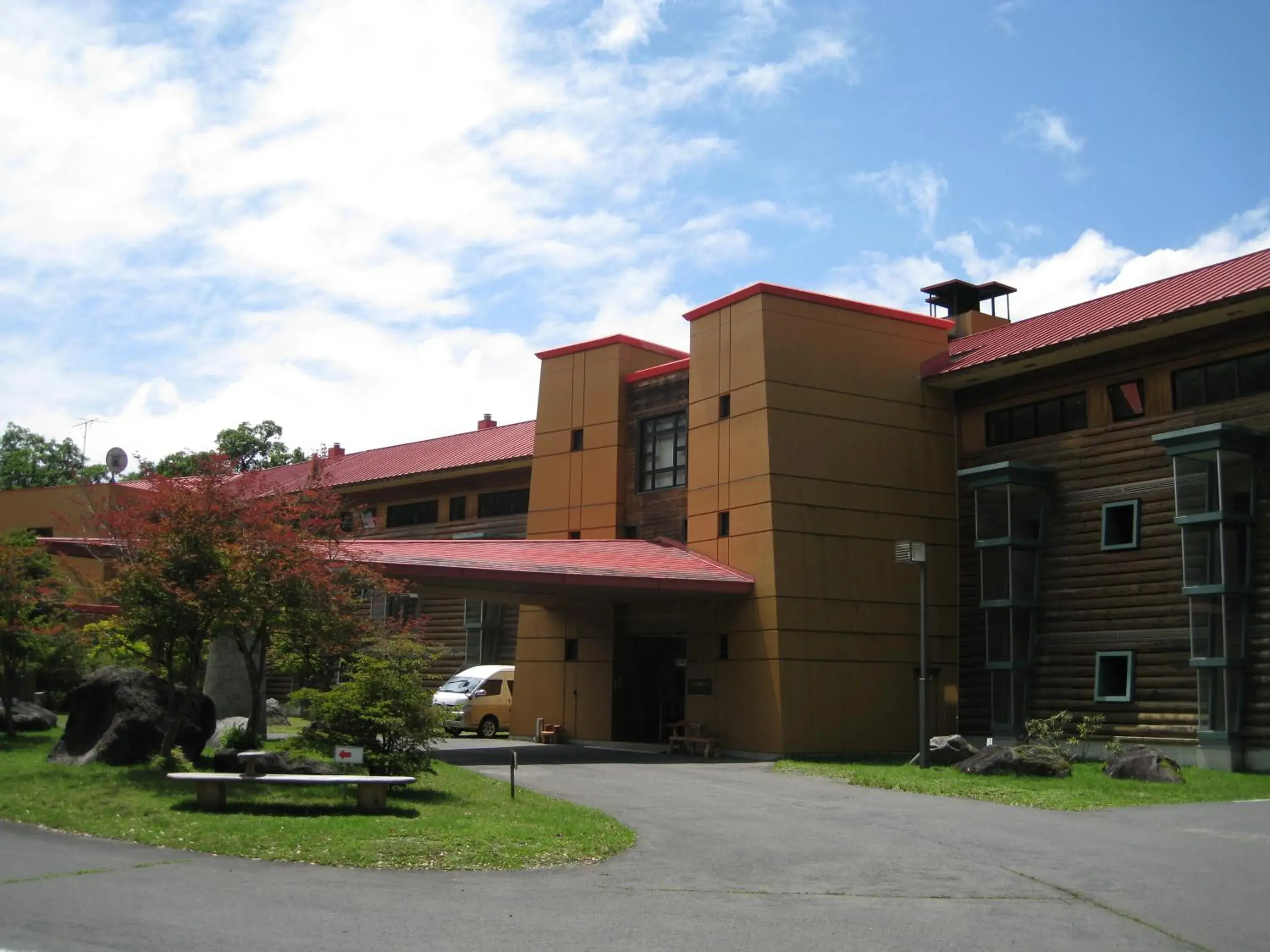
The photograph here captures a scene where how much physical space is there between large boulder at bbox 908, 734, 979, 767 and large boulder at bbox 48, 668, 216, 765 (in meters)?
13.1

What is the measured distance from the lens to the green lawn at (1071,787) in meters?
18.3

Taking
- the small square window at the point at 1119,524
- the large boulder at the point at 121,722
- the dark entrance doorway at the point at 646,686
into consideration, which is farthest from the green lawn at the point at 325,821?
the small square window at the point at 1119,524

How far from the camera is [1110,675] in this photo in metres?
26.1

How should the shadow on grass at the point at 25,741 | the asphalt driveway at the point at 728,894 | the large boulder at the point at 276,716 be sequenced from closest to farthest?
1. the asphalt driveway at the point at 728,894
2. the shadow on grass at the point at 25,741
3. the large boulder at the point at 276,716

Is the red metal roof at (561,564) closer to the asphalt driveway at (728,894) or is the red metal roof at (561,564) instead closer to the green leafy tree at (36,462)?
the asphalt driveway at (728,894)

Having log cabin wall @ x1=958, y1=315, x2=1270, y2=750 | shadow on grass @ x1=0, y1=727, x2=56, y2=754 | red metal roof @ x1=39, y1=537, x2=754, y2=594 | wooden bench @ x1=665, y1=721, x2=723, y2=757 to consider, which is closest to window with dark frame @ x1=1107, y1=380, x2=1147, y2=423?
log cabin wall @ x1=958, y1=315, x2=1270, y2=750

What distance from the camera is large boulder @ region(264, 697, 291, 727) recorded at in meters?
35.1

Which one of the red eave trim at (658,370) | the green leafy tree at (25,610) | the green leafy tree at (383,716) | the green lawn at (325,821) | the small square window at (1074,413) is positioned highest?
the red eave trim at (658,370)

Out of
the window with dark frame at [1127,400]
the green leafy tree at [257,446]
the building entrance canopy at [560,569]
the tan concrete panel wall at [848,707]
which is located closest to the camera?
the building entrance canopy at [560,569]

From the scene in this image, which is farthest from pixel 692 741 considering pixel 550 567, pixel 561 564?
pixel 550 567

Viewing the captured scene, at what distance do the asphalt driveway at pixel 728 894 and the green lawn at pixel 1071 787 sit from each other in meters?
2.27

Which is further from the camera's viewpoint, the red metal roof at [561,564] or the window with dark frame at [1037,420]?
the window with dark frame at [1037,420]

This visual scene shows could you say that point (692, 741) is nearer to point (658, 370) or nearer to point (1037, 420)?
point (658, 370)

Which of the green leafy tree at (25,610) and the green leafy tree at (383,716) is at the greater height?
Answer: the green leafy tree at (25,610)
